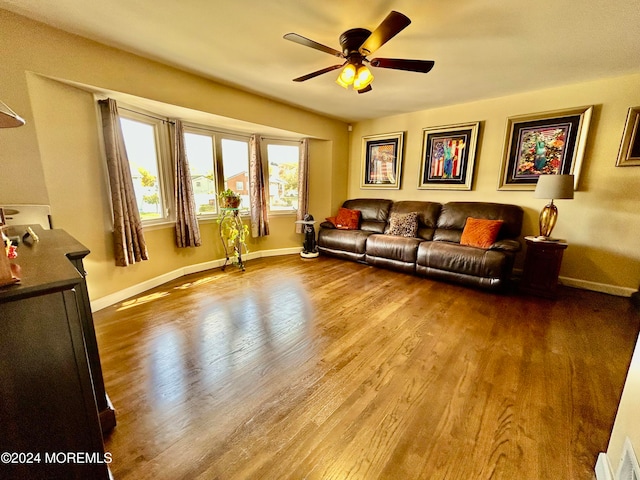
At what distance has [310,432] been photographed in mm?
1302

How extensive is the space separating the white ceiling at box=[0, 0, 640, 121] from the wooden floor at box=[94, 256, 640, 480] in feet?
8.00

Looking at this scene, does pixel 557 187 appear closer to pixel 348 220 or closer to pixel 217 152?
pixel 348 220

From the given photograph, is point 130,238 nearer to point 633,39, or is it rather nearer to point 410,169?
point 410,169

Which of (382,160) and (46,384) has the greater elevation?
(382,160)

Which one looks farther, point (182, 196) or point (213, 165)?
point (213, 165)

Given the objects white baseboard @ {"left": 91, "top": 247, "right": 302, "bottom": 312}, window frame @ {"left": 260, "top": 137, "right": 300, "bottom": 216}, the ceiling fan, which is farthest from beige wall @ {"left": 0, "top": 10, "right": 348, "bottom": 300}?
the ceiling fan

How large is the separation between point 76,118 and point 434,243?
162 inches

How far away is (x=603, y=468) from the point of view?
3.47ft

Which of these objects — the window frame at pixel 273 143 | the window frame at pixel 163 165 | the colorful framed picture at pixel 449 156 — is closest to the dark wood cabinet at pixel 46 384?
the window frame at pixel 163 165

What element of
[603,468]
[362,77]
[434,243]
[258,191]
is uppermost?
[362,77]

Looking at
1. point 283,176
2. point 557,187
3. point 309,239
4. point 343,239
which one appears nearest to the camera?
point 557,187

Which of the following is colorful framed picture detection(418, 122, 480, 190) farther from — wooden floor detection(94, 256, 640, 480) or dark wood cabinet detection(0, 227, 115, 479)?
dark wood cabinet detection(0, 227, 115, 479)

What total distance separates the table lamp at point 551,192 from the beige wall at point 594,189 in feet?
1.65

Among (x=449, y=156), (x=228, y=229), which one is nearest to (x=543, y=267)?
(x=449, y=156)
